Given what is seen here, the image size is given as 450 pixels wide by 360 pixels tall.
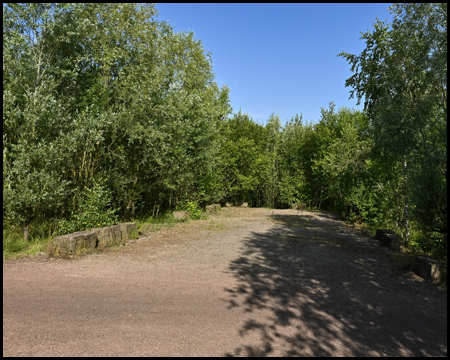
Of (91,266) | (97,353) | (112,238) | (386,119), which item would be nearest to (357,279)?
(386,119)

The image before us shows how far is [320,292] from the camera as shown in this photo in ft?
16.8

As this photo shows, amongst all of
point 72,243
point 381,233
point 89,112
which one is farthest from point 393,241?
point 89,112

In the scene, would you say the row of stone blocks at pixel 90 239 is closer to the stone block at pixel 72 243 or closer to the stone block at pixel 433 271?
the stone block at pixel 72 243

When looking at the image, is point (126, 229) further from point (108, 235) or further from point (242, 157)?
point (242, 157)

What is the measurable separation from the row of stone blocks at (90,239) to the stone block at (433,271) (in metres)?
7.05

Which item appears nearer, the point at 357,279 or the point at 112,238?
the point at 357,279

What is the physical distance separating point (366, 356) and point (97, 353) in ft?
9.02

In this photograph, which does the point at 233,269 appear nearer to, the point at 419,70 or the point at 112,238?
the point at 112,238

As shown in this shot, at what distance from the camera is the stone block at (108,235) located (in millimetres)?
7723

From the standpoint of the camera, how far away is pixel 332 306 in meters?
4.55

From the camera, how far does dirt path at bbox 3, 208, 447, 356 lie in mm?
3365

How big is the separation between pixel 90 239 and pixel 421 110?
782cm

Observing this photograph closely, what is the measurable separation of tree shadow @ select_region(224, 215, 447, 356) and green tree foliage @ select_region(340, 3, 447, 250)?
1.69m

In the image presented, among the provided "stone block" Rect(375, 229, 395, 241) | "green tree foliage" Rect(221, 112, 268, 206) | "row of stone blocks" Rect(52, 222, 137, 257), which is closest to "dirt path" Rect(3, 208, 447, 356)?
"row of stone blocks" Rect(52, 222, 137, 257)
